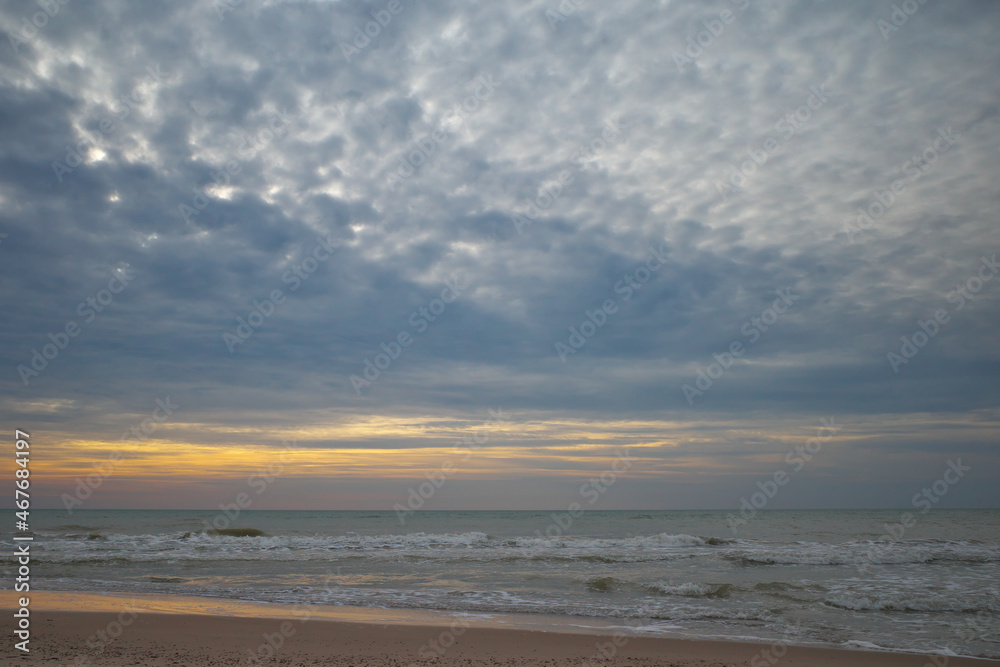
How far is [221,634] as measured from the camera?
10.2 metres

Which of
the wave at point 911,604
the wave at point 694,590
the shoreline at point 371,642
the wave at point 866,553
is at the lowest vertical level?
the wave at point 866,553

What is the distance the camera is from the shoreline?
880 centimetres

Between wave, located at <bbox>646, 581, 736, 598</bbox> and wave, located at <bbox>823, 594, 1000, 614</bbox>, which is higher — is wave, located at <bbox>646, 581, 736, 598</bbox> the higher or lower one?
the higher one

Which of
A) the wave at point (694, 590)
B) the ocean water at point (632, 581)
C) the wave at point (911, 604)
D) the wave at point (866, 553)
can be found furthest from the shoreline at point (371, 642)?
the wave at point (866, 553)

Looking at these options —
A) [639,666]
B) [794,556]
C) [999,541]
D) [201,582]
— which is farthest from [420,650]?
[999,541]

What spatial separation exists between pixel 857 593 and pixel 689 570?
5.95 m

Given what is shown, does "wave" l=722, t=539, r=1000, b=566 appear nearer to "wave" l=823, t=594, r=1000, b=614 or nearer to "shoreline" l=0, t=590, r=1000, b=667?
"wave" l=823, t=594, r=1000, b=614

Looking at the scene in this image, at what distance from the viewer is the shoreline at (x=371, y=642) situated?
347 inches

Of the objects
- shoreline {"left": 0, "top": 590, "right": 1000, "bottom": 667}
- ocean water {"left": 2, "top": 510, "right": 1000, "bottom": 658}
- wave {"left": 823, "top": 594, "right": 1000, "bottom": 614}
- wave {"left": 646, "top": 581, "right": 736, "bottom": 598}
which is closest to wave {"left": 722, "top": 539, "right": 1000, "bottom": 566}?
ocean water {"left": 2, "top": 510, "right": 1000, "bottom": 658}

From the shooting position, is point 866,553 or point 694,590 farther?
point 866,553

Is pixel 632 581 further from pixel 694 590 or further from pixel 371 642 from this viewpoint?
pixel 371 642

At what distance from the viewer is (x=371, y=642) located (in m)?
9.77

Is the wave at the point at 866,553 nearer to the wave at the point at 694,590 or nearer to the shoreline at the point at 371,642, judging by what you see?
the wave at the point at 694,590

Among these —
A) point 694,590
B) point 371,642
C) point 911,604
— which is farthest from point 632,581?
point 371,642
